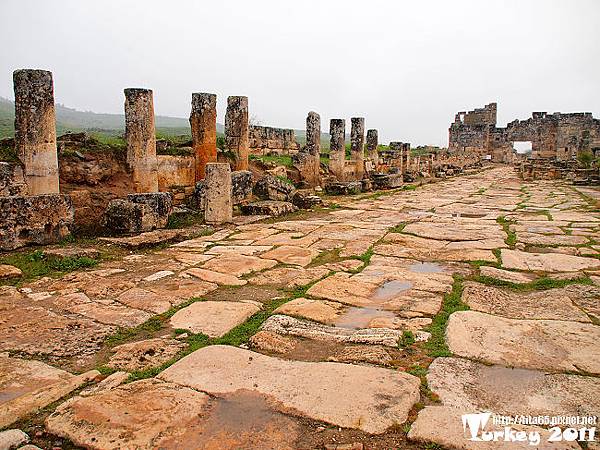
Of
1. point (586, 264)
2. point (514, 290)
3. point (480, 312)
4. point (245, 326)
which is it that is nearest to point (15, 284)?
point (245, 326)

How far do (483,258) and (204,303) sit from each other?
3.81 m

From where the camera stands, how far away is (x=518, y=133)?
41.4 meters

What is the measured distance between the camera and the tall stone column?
16938 millimetres

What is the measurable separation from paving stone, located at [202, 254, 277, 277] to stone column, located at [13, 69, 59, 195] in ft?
11.5

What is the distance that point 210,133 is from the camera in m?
11.4

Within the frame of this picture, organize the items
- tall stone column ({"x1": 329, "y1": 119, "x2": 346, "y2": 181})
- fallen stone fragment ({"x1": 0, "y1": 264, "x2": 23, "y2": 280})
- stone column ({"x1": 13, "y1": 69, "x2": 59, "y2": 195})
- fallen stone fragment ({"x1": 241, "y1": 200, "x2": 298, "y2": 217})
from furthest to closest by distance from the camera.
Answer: tall stone column ({"x1": 329, "y1": 119, "x2": 346, "y2": 181})
fallen stone fragment ({"x1": 241, "y1": 200, "x2": 298, "y2": 217})
stone column ({"x1": 13, "y1": 69, "x2": 59, "y2": 195})
fallen stone fragment ({"x1": 0, "y1": 264, "x2": 23, "y2": 280})

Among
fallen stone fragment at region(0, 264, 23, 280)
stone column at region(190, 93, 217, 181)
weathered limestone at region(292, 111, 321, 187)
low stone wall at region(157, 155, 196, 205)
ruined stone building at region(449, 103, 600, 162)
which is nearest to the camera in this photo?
fallen stone fragment at region(0, 264, 23, 280)

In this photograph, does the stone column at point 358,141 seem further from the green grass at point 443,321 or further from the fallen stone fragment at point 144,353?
the fallen stone fragment at point 144,353

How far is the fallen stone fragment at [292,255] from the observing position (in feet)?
20.7

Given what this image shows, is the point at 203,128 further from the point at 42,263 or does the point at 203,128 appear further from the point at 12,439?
the point at 12,439

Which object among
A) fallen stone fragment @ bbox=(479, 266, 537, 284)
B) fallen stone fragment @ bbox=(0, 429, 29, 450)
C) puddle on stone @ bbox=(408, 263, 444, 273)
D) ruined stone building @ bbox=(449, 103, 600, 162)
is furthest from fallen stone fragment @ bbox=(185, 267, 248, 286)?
ruined stone building @ bbox=(449, 103, 600, 162)

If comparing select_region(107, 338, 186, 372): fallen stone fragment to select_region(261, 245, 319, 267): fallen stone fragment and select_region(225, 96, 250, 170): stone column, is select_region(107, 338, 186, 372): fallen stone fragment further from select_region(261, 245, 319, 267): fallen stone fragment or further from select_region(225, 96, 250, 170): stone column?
select_region(225, 96, 250, 170): stone column

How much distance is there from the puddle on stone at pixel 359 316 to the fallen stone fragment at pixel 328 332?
126 mm

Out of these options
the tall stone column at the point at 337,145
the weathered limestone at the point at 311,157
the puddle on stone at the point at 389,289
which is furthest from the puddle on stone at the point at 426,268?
the tall stone column at the point at 337,145
